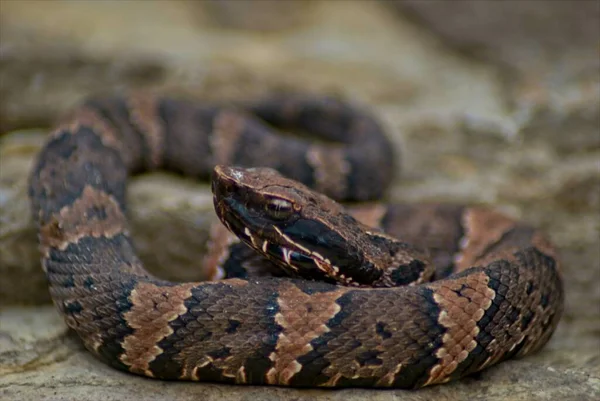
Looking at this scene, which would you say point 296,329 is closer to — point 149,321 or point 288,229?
point 288,229

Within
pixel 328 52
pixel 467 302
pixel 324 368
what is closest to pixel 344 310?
pixel 324 368

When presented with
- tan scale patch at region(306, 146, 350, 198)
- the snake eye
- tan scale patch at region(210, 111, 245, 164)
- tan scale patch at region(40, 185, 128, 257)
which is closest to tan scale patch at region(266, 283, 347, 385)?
the snake eye

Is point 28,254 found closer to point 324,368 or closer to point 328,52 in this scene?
point 324,368

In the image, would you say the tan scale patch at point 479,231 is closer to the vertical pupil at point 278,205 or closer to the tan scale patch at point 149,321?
the vertical pupil at point 278,205

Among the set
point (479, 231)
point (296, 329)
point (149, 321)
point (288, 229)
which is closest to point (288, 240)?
point (288, 229)

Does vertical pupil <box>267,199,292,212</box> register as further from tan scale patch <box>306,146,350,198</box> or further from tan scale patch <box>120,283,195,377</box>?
tan scale patch <box>306,146,350,198</box>

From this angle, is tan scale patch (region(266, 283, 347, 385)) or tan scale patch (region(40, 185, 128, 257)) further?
tan scale patch (region(40, 185, 128, 257))
